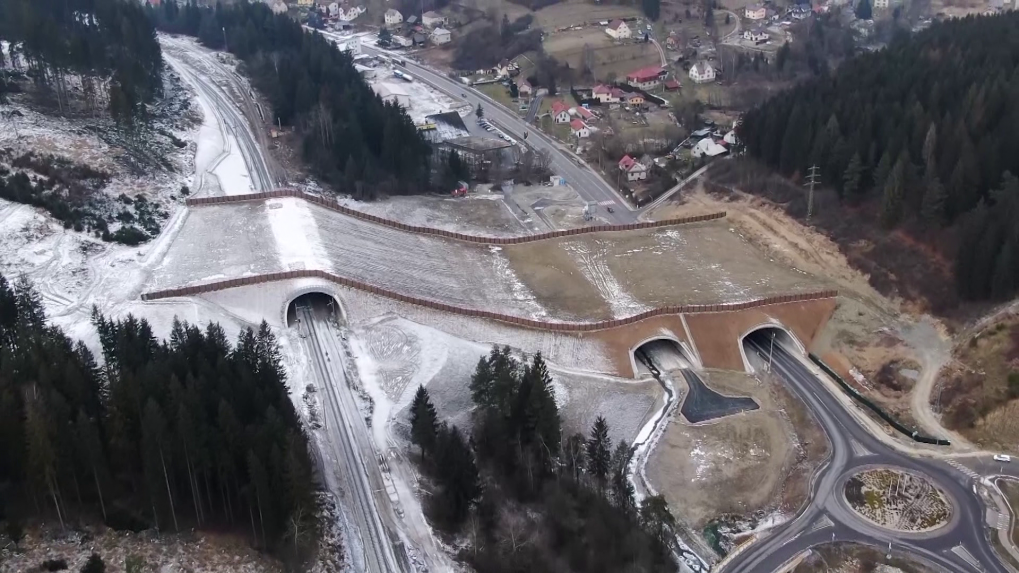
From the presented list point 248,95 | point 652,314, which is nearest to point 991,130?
point 652,314

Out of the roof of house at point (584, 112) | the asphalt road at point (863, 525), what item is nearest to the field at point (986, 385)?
the asphalt road at point (863, 525)

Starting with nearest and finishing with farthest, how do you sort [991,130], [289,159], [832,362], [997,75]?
[832,362]
[991,130]
[997,75]
[289,159]

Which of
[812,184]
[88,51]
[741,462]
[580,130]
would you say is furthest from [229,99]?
[741,462]

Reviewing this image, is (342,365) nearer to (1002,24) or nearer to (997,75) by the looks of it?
(997,75)

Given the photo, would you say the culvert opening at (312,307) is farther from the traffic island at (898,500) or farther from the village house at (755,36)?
the village house at (755,36)

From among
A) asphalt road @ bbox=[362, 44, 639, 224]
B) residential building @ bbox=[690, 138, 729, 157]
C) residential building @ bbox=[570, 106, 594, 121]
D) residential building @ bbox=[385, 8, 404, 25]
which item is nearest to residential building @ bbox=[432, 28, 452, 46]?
asphalt road @ bbox=[362, 44, 639, 224]

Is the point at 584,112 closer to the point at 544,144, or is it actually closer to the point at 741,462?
the point at 544,144

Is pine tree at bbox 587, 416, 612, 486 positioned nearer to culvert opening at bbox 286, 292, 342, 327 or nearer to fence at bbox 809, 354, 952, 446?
fence at bbox 809, 354, 952, 446
